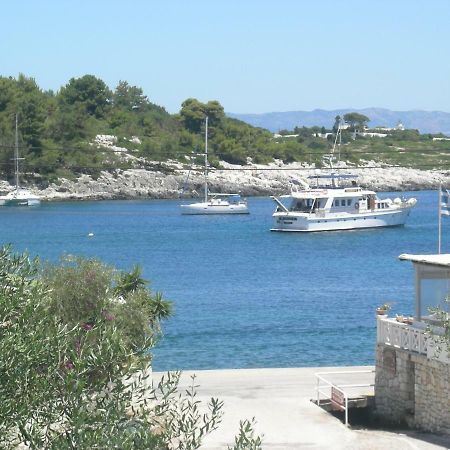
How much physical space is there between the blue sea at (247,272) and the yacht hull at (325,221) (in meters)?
0.69

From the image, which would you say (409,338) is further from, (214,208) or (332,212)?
(214,208)

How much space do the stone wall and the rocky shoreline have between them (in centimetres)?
10563

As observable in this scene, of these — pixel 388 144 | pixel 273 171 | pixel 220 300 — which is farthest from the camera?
pixel 388 144

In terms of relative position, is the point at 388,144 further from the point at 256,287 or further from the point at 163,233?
the point at 256,287

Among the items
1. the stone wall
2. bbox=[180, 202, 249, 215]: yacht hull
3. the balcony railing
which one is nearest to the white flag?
the balcony railing

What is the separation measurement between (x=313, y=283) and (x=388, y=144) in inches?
5214

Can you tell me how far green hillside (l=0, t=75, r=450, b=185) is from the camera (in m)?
134

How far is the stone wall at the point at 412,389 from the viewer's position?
19.9 meters

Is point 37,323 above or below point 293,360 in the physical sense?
above

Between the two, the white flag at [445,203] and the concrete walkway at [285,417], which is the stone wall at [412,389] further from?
the white flag at [445,203]

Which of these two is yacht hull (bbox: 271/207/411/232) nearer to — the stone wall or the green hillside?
the green hillside

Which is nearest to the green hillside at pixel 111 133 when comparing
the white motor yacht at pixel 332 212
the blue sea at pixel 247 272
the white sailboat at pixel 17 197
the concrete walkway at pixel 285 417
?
the white sailboat at pixel 17 197

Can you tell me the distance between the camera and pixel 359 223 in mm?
88125

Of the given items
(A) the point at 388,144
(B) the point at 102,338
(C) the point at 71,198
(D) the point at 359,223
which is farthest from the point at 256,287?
(A) the point at 388,144
